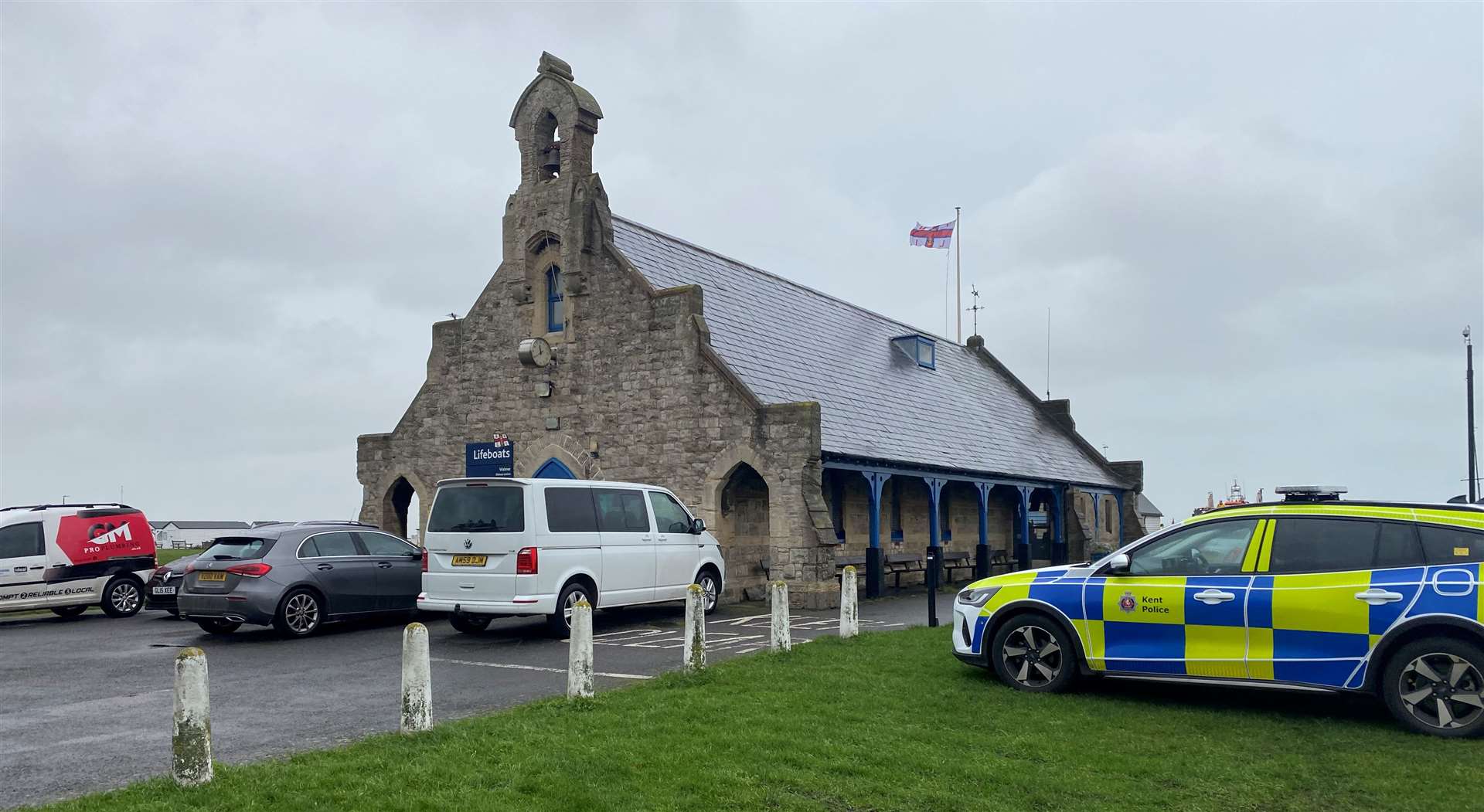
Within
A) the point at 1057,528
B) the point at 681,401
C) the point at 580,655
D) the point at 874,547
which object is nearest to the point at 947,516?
the point at 1057,528

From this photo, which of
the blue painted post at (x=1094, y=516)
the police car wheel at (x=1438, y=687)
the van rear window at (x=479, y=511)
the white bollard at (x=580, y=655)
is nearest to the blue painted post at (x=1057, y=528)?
the blue painted post at (x=1094, y=516)

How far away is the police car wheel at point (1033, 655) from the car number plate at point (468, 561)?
6.78m

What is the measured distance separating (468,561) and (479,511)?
0.64m

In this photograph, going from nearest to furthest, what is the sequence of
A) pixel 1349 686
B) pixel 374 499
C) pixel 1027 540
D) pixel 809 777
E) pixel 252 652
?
1. pixel 809 777
2. pixel 1349 686
3. pixel 252 652
4. pixel 374 499
5. pixel 1027 540

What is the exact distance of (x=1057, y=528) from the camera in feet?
101

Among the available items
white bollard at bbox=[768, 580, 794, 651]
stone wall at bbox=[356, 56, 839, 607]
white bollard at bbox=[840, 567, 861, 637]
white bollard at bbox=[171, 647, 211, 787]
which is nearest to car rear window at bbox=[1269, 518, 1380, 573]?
white bollard at bbox=[768, 580, 794, 651]

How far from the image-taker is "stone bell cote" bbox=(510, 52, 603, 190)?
22312 mm

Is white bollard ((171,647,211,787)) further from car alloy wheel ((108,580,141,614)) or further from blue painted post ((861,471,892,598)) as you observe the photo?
blue painted post ((861,471,892,598))

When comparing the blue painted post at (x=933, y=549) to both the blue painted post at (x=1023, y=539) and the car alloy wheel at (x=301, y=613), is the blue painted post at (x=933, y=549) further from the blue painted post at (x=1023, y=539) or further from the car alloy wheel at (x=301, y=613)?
the car alloy wheel at (x=301, y=613)

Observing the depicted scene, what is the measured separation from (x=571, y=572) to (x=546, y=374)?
9.16m

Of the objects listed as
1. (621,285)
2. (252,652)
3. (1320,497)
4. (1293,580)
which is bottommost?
(252,652)

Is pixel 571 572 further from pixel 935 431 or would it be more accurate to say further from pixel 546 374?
pixel 935 431

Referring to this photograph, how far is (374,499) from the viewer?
2522cm

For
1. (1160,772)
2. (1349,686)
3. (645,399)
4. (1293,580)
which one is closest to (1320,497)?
(1293,580)
